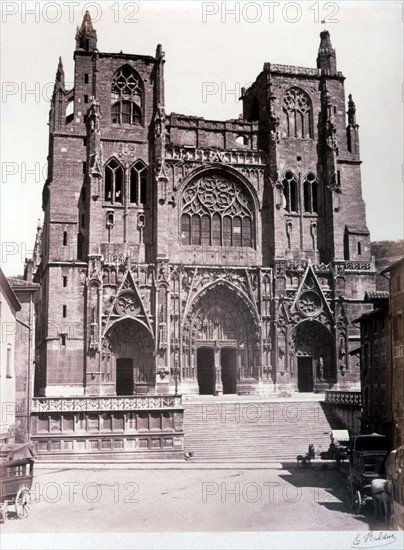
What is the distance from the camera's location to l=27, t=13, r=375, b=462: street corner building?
1614 inches

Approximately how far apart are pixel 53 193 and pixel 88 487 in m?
22.5

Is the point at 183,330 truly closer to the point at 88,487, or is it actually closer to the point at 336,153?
the point at 336,153

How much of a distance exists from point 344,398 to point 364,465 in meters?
14.6

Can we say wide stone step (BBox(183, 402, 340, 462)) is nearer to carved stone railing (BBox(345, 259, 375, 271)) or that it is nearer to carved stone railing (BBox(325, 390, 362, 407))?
carved stone railing (BBox(325, 390, 362, 407))

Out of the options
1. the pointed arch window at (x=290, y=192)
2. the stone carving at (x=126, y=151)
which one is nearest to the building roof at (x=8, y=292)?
the stone carving at (x=126, y=151)

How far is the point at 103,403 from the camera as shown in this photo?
32500mm

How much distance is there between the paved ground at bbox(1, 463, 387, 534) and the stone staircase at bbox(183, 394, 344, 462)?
2619 millimetres

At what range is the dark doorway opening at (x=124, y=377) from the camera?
41.5 m

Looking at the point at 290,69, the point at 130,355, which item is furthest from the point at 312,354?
the point at 290,69

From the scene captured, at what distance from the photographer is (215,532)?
16.7 metres

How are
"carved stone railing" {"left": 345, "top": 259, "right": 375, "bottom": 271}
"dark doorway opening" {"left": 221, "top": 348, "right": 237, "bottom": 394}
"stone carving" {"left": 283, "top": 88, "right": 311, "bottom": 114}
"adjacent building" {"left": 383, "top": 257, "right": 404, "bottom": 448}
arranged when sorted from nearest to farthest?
"adjacent building" {"left": 383, "top": 257, "right": 404, "bottom": 448}, "dark doorway opening" {"left": 221, "top": 348, "right": 237, "bottom": 394}, "carved stone railing" {"left": 345, "top": 259, "right": 375, "bottom": 271}, "stone carving" {"left": 283, "top": 88, "right": 311, "bottom": 114}

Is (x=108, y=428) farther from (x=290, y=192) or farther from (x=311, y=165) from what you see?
(x=311, y=165)
